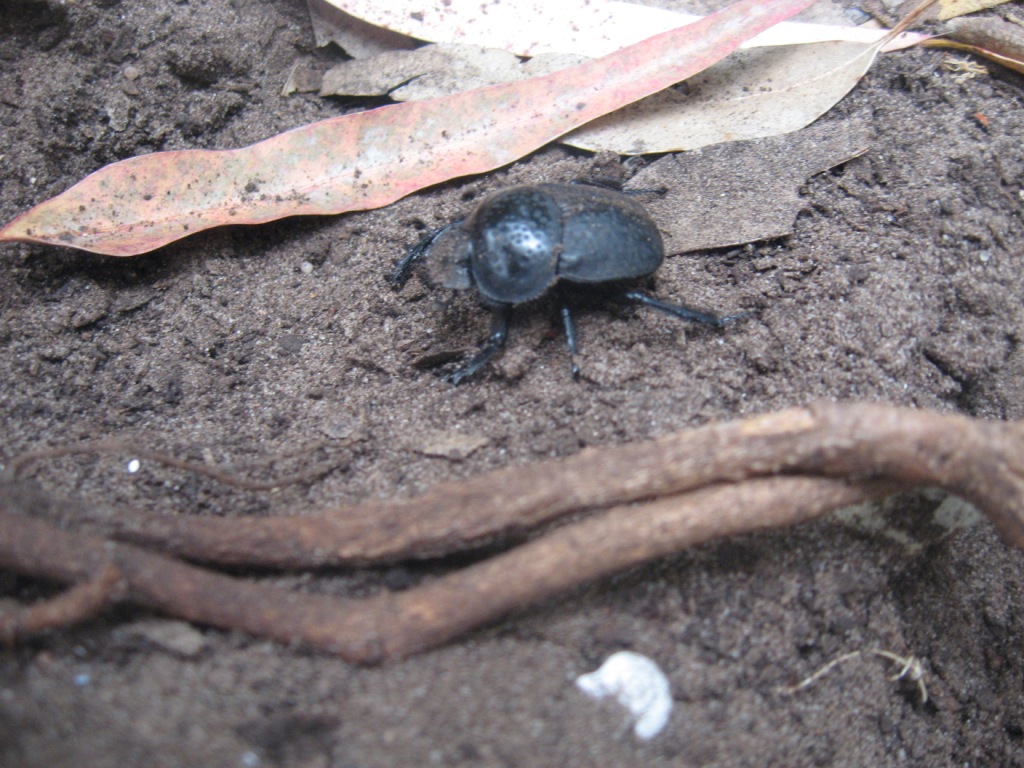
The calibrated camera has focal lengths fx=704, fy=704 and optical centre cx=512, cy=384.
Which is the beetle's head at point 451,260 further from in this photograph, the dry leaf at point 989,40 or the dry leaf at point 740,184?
the dry leaf at point 989,40

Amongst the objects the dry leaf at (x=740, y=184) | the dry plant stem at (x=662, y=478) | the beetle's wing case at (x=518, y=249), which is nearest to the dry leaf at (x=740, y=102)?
the dry leaf at (x=740, y=184)

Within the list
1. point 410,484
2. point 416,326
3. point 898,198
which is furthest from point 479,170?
point 898,198

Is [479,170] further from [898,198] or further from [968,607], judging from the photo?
[968,607]

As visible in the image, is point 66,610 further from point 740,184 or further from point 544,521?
point 740,184

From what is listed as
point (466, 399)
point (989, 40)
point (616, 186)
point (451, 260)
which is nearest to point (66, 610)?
point (466, 399)

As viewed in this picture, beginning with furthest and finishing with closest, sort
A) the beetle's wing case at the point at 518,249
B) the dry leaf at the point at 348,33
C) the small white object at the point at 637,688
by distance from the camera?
1. the dry leaf at the point at 348,33
2. the beetle's wing case at the point at 518,249
3. the small white object at the point at 637,688
